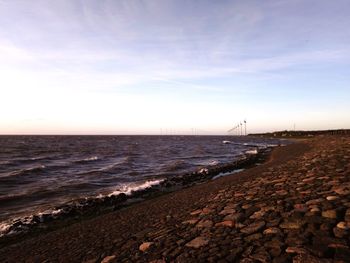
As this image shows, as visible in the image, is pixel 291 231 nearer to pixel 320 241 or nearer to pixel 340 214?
pixel 320 241

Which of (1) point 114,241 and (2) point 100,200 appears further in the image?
(2) point 100,200

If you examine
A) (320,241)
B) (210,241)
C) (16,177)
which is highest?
(320,241)

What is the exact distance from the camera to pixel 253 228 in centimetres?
543

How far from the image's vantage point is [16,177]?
23.9 metres

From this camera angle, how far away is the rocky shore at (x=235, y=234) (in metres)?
4.41

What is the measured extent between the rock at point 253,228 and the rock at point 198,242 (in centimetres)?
73

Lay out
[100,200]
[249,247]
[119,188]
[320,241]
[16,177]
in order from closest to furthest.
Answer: [320,241] < [249,247] < [100,200] < [119,188] < [16,177]

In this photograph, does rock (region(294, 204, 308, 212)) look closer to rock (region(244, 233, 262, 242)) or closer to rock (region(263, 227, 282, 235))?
rock (region(263, 227, 282, 235))

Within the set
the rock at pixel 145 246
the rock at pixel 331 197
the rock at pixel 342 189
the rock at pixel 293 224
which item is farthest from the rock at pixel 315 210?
the rock at pixel 145 246

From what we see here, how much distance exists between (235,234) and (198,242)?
0.69 meters

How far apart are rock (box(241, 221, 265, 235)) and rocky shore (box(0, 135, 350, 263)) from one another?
0.02 metres

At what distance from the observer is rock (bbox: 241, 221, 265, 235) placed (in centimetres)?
531

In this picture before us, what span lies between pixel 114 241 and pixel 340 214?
4799 mm

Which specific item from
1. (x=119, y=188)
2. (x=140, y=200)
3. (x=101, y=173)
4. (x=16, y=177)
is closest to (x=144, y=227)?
(x=140, y=200)
